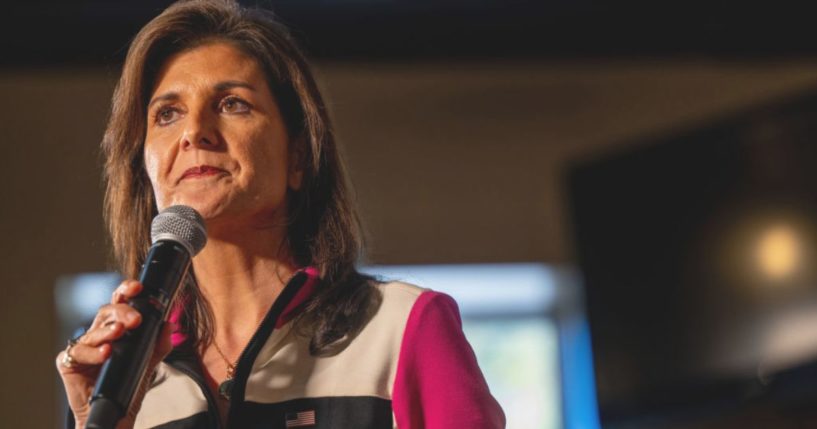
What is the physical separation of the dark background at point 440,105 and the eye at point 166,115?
2.55 metres

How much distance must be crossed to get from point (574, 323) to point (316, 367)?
3040 mm

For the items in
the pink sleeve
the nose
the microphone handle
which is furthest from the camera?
the nose

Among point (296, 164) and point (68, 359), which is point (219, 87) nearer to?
point (296, 164)

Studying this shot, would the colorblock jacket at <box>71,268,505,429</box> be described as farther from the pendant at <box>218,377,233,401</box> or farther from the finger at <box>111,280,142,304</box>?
the finger at <box>111,280,142,304</box>

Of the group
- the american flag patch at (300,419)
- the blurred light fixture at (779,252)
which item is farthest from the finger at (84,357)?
the blurred light fixture at (779,252)

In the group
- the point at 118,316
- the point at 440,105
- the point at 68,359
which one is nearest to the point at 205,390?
the point at 68,359

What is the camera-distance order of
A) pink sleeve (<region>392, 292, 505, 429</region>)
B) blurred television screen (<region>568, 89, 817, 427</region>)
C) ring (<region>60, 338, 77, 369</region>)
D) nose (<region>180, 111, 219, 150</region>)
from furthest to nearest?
blurred television screen (<region>568, 89, 817, 427</region>)
nose (<region>180, 111, 219, 150</region>)
pink sleeve (<region>392, 292, 505, 429</region>)
ring (<region>60, 338, 77, 369</region>)

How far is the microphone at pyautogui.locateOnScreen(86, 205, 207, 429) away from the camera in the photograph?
113 cm

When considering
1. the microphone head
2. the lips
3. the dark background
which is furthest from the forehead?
the dark background

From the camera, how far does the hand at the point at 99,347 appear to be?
3.92 feet

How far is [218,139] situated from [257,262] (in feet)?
0.58

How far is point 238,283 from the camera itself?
1.62 metres

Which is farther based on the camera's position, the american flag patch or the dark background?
the dark background

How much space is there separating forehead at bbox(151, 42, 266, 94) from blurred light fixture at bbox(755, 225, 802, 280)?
259cm
